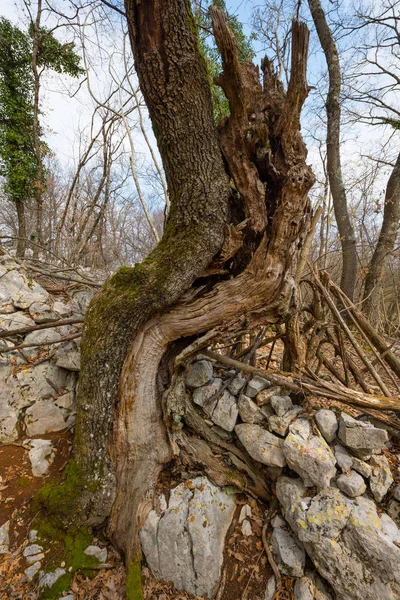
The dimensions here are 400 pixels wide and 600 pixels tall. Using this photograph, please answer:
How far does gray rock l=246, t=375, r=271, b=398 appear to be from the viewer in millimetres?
2379

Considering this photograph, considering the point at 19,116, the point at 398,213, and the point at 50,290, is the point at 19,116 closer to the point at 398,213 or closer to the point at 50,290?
the point at 50,290

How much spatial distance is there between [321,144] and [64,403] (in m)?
12.6

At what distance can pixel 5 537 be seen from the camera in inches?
83.5

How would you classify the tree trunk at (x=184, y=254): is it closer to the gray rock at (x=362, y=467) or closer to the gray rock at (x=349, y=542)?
the gray rock at (x=349, y=542)

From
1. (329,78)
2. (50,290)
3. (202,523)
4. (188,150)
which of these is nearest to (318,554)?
(202,523)

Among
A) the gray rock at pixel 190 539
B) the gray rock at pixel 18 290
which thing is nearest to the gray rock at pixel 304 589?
the gray rock at pixel 190 539

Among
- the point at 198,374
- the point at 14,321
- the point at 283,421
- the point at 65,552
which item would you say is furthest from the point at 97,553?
the point at 14,321

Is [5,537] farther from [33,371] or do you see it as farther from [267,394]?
[267,394]

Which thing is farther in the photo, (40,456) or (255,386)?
(40,456)

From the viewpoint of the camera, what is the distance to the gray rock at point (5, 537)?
207 centimetres

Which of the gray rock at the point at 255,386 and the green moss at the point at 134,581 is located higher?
the gray rock at the point at 255,386

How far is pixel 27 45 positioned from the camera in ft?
29.0

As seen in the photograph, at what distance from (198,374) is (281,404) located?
33.3 inches

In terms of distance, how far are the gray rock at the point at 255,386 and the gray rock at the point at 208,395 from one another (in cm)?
32
